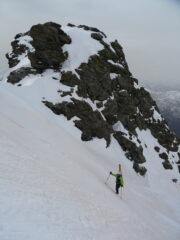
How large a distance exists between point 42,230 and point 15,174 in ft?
15.3

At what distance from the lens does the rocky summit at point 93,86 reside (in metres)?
49.2

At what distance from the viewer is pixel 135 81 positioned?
73375mm

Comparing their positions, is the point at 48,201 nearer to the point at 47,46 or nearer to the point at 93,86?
the point at 93,86

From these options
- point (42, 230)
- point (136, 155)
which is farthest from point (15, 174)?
point (136, 155)

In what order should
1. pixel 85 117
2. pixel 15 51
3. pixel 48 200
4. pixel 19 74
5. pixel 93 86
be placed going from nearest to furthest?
pixel 48 200
pixel 85 117
pixel 19 74
pixel 93 86
pixel 15 51

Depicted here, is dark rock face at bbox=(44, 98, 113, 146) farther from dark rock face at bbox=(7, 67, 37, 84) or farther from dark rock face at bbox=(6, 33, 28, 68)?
dark rock face at bbox=(6, 33, 28, 68)

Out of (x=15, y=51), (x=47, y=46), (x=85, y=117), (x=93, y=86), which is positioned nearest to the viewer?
(x=85, y=117)

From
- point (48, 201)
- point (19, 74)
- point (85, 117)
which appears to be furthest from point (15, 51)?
point (48, 201)

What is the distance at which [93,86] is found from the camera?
179 ft

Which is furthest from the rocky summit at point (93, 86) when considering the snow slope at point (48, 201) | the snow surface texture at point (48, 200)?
the snow slope at point (48, 201)

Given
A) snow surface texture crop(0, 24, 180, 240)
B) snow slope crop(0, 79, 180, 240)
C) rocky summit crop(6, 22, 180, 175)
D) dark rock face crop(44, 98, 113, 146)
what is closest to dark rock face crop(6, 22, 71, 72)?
rocky summit crop(6, 22, 180, 175)

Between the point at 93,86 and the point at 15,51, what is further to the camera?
the point at 15,51

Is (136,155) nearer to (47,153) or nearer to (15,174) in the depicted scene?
(47,153)

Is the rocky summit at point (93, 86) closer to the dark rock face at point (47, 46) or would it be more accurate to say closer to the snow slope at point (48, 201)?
the dark rock face at point (47, 46)
